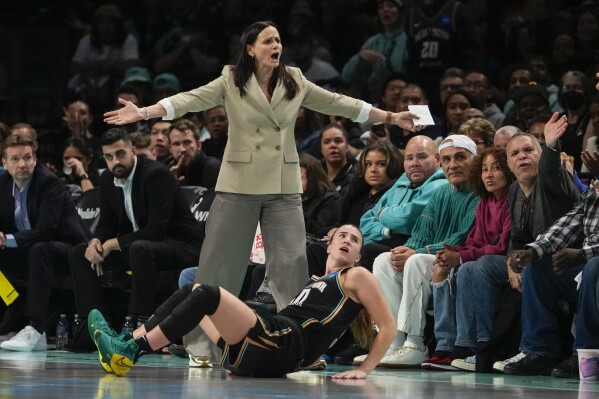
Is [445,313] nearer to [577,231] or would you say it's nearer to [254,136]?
[577,231]

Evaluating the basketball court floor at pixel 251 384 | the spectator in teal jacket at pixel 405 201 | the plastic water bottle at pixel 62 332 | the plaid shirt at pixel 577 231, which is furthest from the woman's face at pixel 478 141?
the plastic water bottle at pixel 62 332

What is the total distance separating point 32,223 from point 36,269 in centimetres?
51

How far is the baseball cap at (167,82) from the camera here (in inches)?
498

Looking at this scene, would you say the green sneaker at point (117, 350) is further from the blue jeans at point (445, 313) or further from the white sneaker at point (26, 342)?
the white sneaker at point (26, 342)

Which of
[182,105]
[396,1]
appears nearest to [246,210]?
[182,105]

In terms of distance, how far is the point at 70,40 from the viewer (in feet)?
46.0

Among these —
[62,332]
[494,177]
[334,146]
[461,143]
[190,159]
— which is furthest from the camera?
[190,159]

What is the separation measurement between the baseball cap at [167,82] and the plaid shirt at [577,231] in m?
6.57

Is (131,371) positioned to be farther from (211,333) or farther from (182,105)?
(182,105)

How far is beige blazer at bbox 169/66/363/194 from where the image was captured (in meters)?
6.84

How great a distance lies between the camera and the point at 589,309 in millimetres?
6438

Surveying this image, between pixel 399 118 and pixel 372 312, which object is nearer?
pixel 372 312

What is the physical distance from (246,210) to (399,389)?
167 cm

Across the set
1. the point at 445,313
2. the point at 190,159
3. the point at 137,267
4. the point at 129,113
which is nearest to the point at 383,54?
the point at 190,159
